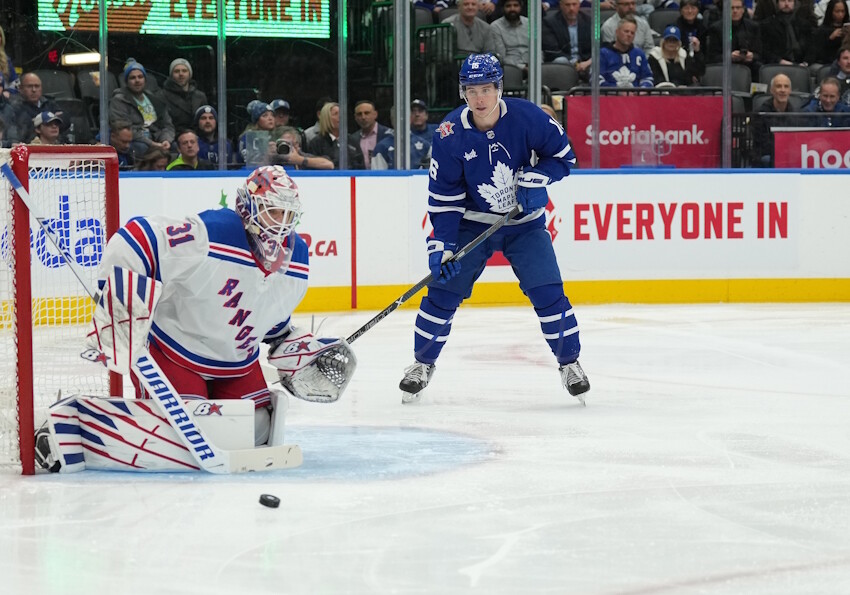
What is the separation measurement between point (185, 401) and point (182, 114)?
154 inches

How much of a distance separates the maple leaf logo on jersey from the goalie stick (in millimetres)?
1317

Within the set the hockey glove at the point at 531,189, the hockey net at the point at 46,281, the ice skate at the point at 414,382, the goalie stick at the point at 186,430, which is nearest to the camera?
the goalie stick at the point at 186,430

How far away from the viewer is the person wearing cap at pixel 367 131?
7164mm

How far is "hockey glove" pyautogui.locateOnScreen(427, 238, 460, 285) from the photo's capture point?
4289 mm

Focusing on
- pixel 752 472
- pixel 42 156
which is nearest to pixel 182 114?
pixel 42 156

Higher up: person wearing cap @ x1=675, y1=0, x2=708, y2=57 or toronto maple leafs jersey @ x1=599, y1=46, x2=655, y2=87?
person wearing cap @ x1=675, y1=0, x2=708, y2=57

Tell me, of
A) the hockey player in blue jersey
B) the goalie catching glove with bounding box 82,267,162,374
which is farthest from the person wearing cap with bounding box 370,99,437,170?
the goalie catching glove with bounding box 82,267,162,374

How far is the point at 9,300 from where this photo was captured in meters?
3.31

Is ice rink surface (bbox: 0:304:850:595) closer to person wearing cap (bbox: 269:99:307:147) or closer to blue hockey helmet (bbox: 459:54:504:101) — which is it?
blue hockey helmet (bbox: 459:54:504:101)

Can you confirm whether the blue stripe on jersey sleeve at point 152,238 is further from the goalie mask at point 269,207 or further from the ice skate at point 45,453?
the ice skate at point 45,453

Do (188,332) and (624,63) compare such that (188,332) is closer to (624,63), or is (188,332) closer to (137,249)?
(137,249)

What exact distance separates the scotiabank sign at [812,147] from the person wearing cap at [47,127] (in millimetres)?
3862

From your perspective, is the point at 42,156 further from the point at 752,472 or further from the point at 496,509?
the point at 752,472

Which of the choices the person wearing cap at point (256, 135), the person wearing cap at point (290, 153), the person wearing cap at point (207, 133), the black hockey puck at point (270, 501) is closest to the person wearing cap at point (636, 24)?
the person wearing cap at point (290, 153)
